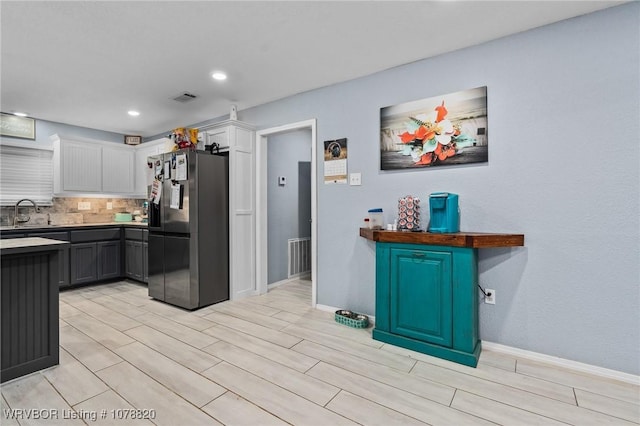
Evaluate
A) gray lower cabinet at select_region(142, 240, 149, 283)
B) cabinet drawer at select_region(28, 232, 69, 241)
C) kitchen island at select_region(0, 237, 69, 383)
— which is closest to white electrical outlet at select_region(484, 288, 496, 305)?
kitchen island at select_region(0, 237, 69, 383)

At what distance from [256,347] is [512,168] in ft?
8.35

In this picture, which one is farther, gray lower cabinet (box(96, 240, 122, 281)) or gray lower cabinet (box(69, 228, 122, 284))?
gray lower cabinet (box(96, 240, 122, 281))

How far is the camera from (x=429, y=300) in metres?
2.42

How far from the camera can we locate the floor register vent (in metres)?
4.83

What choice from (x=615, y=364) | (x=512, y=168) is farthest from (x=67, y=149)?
(x=615, y=364)

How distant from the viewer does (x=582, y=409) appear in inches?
68.8

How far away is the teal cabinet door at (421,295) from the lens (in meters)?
2.34

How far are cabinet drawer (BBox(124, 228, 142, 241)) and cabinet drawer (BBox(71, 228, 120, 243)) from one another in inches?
4.7

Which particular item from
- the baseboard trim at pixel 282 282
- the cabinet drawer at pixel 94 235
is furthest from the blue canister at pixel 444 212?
the cabinet drawer at pixel 94 235

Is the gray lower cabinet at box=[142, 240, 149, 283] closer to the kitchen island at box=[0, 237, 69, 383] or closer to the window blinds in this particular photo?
the window blinds

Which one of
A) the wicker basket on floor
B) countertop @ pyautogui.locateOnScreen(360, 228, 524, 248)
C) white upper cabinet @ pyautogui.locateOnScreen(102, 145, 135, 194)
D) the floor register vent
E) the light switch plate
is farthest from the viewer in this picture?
white upper cabinet @ pyautogui.locateOnScreen(102, 145, 135, 194)

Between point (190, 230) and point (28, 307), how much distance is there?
1.52 meters

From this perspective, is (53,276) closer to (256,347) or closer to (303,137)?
(256,347)

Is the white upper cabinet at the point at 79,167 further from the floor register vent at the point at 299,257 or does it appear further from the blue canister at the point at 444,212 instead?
the blue canister at the point at 444,212
